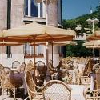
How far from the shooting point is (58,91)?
6445 millimetres

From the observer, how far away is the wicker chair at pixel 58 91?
21.1 ft

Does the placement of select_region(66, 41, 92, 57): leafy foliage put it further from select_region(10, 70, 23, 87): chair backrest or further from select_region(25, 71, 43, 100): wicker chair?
select_region(25, 71, 43, 100): wicker chair

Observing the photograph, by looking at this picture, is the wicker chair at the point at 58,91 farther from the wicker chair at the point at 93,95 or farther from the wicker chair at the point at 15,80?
the wicker chair at the point at 15,80

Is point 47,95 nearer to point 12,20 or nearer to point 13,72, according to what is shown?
point 13,72

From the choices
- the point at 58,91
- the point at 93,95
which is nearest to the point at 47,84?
the point at 58,91

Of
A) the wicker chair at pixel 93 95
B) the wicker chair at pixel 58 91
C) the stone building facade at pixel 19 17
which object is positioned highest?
the stone building facade at pixel 19 17

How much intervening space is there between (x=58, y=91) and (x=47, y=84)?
0.89 ft

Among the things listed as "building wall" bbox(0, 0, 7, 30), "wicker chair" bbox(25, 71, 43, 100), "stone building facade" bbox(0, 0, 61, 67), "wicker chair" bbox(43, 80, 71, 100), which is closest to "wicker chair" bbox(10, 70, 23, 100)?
"wicker chair" bbox(25, 71, 43, 100)

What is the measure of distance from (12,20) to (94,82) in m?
15.1

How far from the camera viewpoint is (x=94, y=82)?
946 centimetres

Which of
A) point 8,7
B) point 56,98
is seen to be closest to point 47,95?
point 56,98

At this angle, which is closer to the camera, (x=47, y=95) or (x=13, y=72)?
(x=47, y=95)

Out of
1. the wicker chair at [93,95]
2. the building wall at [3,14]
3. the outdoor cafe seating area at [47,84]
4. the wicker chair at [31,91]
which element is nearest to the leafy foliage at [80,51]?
the building wall at [3,14]

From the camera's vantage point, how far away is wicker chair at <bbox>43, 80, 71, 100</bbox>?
254 inches
